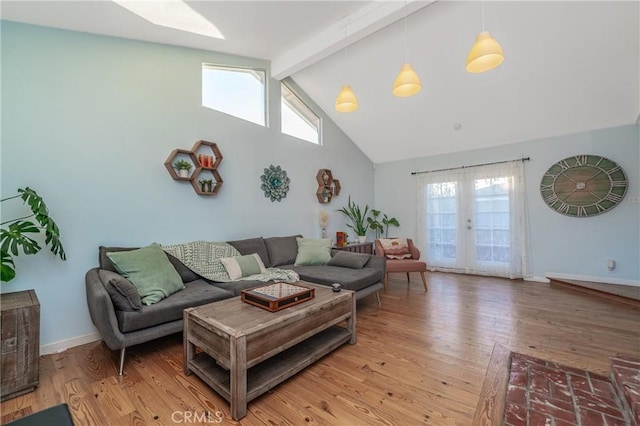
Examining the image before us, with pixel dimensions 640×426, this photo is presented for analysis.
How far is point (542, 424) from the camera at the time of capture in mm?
1461

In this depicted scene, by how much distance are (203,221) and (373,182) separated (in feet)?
14.3

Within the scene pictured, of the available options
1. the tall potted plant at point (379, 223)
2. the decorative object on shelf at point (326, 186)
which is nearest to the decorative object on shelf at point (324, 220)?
the decorative object on shelf at point (326, 186)

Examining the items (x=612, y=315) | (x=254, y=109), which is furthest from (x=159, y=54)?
(x=612, y=315)

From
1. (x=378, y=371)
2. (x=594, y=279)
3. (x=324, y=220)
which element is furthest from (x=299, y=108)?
(x=594, y=279)

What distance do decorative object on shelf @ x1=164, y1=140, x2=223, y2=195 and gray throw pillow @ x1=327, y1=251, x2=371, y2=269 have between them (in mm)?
1822

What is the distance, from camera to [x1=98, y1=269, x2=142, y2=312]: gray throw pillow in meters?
1.93

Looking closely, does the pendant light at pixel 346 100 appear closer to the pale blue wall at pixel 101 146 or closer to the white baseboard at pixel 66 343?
the pale blue wall at pixel 101 146

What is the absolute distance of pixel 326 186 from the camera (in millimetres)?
5066

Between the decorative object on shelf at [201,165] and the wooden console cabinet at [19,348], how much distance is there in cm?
168

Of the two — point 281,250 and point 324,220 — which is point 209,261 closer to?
point 281,250

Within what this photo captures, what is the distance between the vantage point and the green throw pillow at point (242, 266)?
9.54 feet

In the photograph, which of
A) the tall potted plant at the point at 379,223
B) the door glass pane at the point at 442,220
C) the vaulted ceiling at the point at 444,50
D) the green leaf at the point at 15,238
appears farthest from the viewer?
the tall potted plant at the point at 379,223

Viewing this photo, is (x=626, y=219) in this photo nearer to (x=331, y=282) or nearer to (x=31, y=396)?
(x=331, y=282)

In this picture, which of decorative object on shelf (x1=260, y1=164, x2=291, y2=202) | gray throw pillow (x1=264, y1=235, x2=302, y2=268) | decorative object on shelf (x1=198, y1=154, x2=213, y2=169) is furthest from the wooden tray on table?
decorative object on shelf (x1=260, y1=164, x2=291, y2=202)
